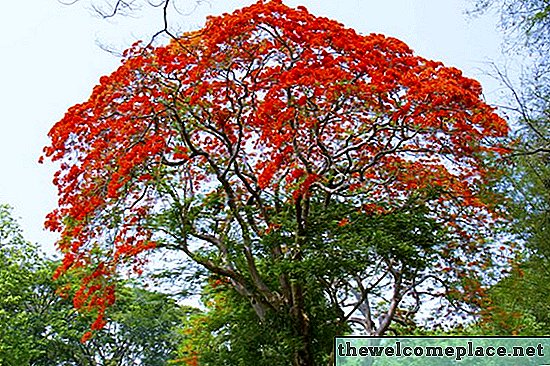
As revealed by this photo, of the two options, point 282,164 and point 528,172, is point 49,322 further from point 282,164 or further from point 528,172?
point 528,172

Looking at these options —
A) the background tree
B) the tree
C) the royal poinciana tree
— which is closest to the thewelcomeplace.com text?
the royal poinciana tree

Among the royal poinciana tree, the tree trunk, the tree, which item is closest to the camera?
the royal poinciana tree

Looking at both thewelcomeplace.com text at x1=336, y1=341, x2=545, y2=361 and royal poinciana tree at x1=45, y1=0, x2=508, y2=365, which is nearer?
royal poinciana tree at x1=45, y1=0, x2=508, y2=365

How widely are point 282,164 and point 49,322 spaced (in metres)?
8.49

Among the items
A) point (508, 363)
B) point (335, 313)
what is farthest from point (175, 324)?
point (335, 313)

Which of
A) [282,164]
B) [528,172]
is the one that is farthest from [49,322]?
[528,172]

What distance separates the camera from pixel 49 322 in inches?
556

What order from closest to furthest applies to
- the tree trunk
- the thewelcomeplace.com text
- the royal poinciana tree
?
the royal poinciana tree, the tree trunk, the thewelcomeplace.com text

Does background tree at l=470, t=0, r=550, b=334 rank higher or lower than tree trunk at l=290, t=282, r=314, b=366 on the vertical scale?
higher

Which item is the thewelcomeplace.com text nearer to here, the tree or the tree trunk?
the tree trunk

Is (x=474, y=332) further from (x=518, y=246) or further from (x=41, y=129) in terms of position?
(x=41, y=129)

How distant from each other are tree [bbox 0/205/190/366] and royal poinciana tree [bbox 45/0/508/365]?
15.6 feet

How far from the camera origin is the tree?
42.4 ft

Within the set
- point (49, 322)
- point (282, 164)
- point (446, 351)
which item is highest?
point (282, 164)
